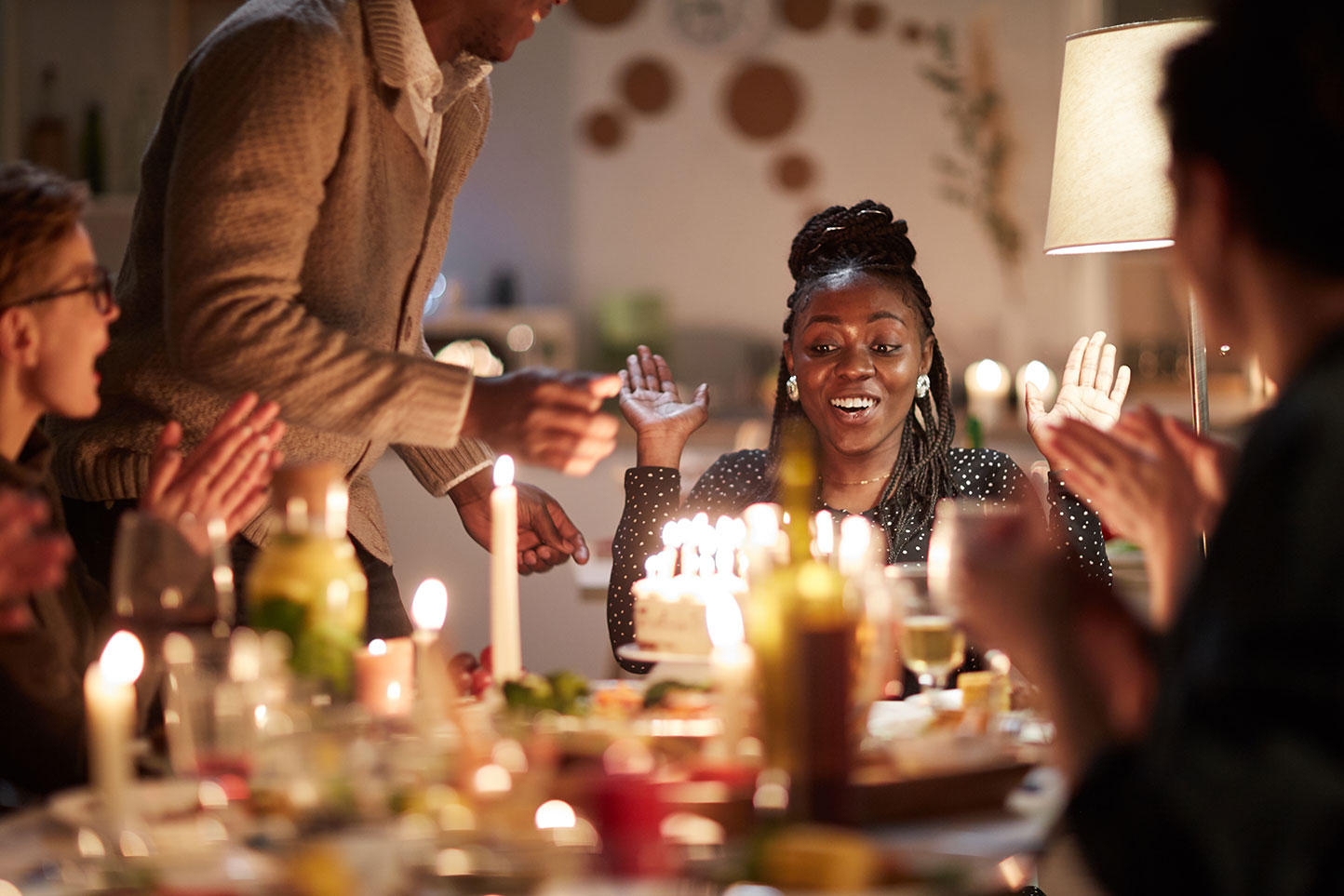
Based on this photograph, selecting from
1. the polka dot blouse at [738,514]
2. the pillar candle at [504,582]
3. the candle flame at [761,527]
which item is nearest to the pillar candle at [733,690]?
the candle flame at [761,527]

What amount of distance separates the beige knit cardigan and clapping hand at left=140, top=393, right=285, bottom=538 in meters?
0.04

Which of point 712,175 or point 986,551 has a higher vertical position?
point 712,175

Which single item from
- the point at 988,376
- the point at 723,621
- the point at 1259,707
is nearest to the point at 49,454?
the point at 723,621

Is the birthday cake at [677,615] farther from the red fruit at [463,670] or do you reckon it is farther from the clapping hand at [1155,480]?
the clapping hand at [1155,480]

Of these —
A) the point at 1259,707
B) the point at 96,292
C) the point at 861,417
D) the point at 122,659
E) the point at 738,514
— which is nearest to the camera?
the point at 1259,707

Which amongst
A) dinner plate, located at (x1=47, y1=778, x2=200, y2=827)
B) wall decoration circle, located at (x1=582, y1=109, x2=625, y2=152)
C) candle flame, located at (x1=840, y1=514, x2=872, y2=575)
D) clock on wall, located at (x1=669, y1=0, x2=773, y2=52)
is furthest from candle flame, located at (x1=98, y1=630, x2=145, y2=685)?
clock on wall, located at (x1=669, y1=0, x2=773, y2=52)

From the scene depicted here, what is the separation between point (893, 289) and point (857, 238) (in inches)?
5.3

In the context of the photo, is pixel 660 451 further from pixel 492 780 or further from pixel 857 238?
pixel 492 780

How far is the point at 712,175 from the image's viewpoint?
20.5 feet

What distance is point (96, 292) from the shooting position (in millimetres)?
1593

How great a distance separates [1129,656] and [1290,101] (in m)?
0.42

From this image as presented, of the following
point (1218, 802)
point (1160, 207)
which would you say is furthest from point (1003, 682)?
point (1160, 207)

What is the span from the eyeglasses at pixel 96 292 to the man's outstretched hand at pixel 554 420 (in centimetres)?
47

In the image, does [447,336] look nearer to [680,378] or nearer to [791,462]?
[680,378]
